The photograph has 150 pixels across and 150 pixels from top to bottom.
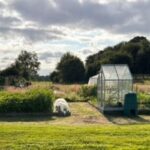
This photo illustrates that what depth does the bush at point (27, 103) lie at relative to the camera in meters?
22.9

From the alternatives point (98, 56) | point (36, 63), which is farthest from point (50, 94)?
point (36, 63)

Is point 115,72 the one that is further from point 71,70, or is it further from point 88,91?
point 71,70

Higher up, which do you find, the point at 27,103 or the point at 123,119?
the point at 27,103

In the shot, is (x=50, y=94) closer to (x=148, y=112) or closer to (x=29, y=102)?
(x=29, y=102)

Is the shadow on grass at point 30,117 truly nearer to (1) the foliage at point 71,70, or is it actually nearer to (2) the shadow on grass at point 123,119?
(2) the shadow on grass at point 123,119

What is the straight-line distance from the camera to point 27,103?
2325 centimetres

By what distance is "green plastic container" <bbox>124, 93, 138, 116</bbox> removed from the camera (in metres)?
24.0

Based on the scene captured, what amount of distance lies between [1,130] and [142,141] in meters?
4.13

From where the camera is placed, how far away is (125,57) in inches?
3177

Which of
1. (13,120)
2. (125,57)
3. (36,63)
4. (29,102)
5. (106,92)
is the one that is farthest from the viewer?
(36,63)

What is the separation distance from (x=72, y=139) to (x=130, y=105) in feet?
43.3

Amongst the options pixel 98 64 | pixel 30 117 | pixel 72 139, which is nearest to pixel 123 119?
pixel 30 117

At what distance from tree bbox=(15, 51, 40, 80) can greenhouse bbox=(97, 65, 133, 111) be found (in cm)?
6983

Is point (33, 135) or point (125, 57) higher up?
point (125, 57)
